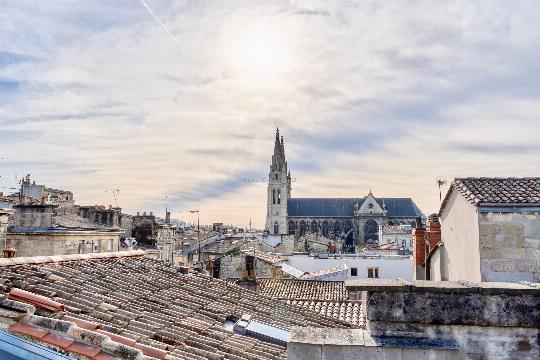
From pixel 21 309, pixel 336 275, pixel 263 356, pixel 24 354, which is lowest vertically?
pixel 336 275

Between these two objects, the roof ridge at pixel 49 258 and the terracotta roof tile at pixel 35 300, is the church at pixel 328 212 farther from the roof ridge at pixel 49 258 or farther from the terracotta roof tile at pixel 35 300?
the terracotta roof tile at pixel 35 300

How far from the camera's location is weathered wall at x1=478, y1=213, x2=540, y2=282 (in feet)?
40.0

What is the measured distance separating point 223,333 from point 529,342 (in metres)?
3.78

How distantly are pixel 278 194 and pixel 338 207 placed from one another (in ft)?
47.1

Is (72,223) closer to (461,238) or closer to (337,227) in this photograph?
(461,238)

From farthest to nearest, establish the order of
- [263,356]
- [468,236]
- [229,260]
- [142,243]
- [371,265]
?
[142,243], [371,265], [229,260], [468,236], [263,356]

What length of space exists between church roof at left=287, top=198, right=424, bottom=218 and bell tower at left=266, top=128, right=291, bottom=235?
87.7 inches

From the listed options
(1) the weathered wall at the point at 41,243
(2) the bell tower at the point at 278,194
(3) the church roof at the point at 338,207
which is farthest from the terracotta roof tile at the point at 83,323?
(3) the church roof at the point at 338,207

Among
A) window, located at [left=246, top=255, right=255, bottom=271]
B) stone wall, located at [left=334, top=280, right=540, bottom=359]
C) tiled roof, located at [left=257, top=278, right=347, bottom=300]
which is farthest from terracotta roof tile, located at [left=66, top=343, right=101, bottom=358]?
window, located at [left=246, top=255, right=255, bottom=271]

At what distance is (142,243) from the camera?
4197cm

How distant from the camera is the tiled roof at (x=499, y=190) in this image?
12.3 meters

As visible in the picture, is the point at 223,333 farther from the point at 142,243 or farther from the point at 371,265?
the point at 142,243

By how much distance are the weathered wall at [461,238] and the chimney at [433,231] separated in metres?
0.71

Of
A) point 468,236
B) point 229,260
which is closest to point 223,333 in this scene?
point 468,236
